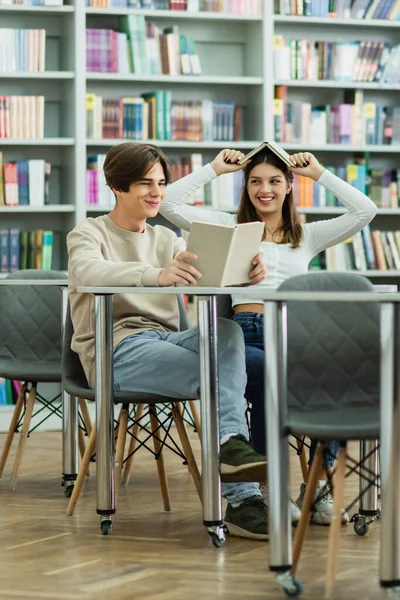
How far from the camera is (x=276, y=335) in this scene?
8.27 ft

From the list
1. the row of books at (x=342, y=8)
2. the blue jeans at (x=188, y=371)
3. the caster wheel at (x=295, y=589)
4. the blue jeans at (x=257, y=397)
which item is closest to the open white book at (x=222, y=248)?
the blue jeans at (x=188, y=371)

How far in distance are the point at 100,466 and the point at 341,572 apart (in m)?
0.80

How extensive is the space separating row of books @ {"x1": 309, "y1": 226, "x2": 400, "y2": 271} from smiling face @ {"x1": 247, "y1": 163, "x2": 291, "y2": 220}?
7.86 ft

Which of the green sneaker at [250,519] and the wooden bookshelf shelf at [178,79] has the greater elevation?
the wooden bookshelf shelf at [178,79]

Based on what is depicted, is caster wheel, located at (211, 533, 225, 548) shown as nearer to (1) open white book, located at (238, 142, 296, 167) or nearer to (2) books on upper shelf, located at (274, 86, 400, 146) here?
(1) open white book, located at (238, 142, 296, 167)

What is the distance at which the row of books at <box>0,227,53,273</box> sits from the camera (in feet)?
18.8

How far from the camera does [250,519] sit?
3.20 m

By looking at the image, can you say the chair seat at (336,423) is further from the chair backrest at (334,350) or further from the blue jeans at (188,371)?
the blue jeans at (188,371)

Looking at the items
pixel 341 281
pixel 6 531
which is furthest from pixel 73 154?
pixel 341 281

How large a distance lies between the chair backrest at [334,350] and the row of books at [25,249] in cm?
315

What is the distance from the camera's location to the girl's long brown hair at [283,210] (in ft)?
12.4

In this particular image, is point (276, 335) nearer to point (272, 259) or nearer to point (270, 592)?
point (270, 592)

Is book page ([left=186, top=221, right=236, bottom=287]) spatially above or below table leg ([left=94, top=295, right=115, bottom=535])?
above

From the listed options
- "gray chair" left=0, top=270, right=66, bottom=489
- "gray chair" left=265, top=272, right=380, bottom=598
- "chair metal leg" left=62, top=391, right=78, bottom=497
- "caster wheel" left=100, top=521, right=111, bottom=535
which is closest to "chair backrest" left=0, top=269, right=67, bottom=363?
"gray chair" left=0, top=270, right=66, bottom=489
